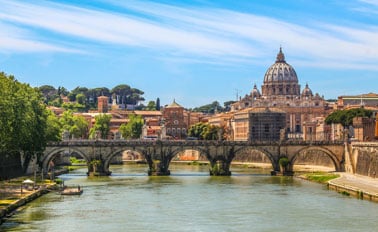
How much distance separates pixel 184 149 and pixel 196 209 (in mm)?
34301

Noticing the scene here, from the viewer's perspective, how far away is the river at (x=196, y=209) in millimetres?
47094

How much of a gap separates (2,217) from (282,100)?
148331mm

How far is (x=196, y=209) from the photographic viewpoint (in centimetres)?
5478

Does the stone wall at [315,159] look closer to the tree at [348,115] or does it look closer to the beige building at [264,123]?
the tree at [348,115]

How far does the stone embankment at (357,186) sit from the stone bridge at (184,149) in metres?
9.05

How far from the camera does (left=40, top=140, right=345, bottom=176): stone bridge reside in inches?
3438

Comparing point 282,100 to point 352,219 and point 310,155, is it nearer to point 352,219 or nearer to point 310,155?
point 310,155

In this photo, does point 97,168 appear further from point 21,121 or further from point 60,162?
point 21,121

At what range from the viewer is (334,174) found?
270ft

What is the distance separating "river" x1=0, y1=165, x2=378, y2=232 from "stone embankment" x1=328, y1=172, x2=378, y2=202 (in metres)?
0.88

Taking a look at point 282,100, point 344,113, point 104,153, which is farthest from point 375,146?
point 282,100

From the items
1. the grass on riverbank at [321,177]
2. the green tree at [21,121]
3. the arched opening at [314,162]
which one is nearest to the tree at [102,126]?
the arched opening at [314,162]

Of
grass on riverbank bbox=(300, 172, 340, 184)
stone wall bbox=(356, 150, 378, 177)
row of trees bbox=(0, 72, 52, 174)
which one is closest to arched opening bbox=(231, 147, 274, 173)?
grass on riverbank bbox=(300, 172, 340, 184)

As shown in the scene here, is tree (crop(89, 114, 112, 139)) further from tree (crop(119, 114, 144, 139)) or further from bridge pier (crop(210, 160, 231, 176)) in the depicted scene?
bridge pier (crop(210, 160, 231, 176))
